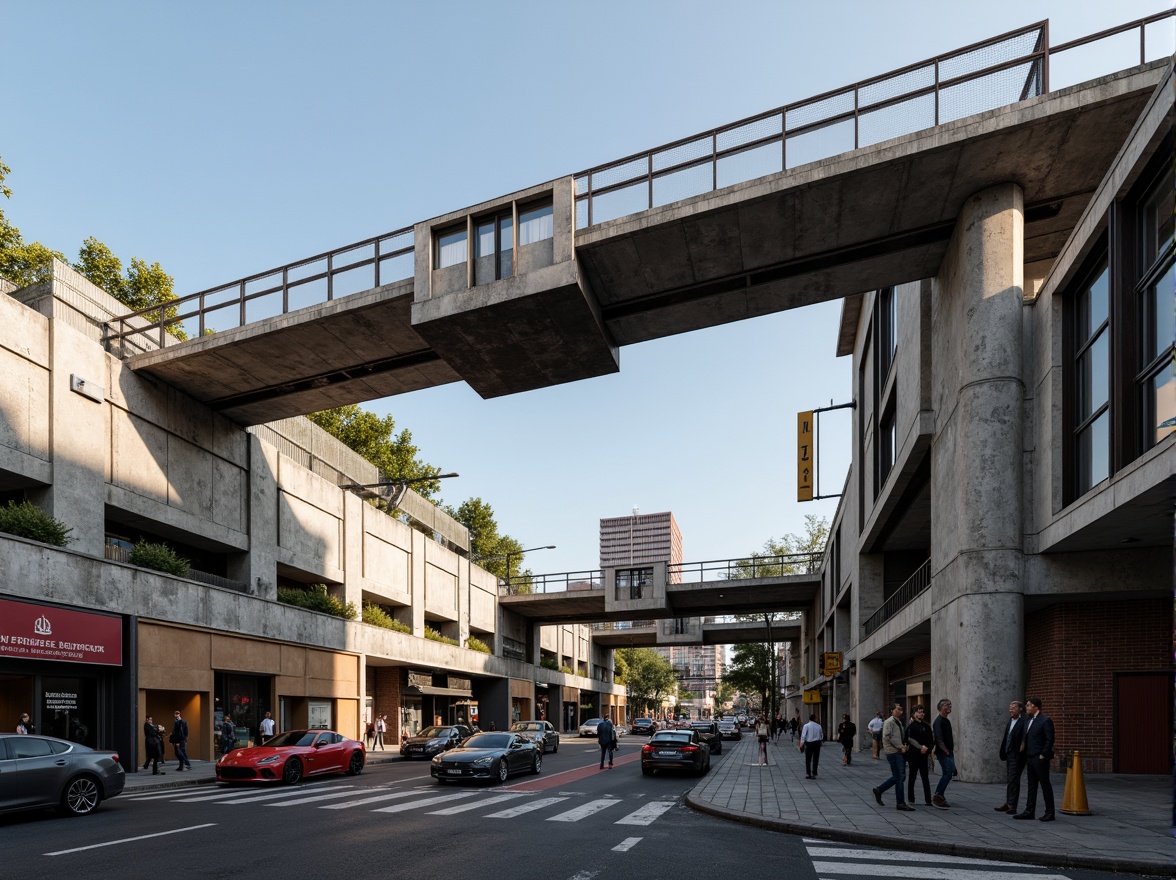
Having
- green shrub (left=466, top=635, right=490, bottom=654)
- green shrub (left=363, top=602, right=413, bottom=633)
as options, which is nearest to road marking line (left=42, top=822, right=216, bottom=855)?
green shrub (left=363, top=602, right=413, bottom=633)

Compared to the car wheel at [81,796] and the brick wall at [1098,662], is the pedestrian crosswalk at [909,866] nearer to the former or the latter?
the brick wall at [1098,662]

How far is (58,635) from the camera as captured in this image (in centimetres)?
2188

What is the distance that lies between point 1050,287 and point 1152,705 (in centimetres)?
896

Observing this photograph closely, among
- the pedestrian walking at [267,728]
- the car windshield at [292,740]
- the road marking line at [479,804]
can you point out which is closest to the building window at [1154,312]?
the road marking line at [479,804]

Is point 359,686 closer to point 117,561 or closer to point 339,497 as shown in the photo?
point 339,497

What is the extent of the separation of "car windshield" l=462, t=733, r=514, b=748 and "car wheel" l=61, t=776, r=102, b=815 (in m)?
8.74

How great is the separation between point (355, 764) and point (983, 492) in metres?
17.0

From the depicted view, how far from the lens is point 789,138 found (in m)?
20.7

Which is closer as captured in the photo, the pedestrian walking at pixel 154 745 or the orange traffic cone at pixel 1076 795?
the orange traffic cone at pixel 1076 795

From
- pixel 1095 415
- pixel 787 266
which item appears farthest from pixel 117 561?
pixel 1095 415

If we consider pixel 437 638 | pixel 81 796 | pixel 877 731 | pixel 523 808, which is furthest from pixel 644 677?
pixel 81 796

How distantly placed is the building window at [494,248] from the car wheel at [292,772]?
12.6m

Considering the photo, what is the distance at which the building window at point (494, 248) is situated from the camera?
23.4 meters

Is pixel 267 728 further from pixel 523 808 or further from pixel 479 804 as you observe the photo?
pixel 523 808
